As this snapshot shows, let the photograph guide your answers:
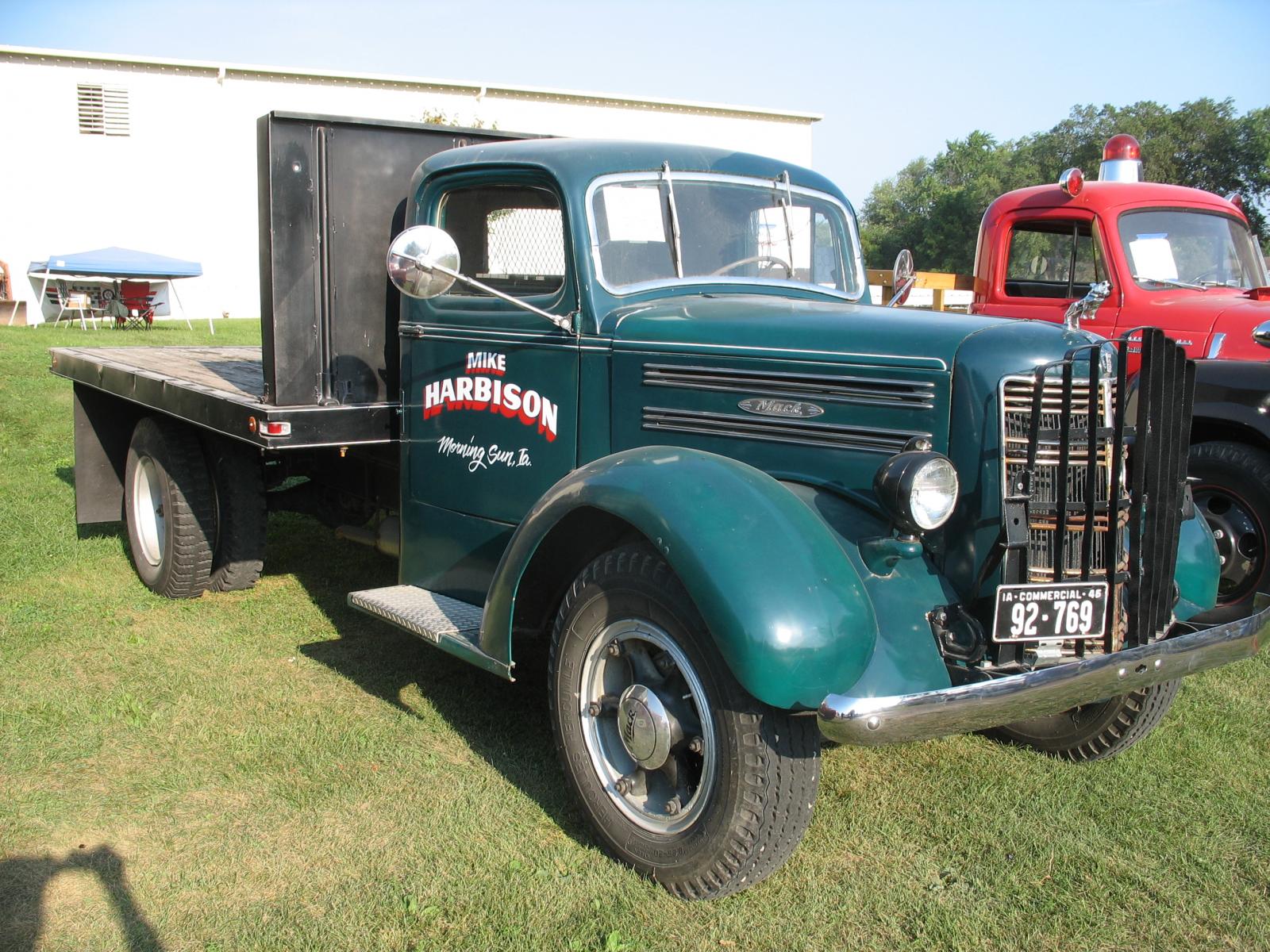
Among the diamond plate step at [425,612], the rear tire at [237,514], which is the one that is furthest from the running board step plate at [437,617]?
the rear tire at [237,514]

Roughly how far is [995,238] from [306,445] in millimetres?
4643

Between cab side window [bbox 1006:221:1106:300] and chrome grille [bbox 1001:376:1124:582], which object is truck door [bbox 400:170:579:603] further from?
cab side window [bbox 1006:221:1106:300]

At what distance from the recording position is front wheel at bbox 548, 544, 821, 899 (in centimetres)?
268

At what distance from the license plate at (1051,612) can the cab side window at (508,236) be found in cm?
180

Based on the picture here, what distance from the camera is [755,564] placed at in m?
2.62

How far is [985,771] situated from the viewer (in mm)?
3674

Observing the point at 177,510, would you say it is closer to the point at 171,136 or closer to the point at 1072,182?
the point at 1072,182

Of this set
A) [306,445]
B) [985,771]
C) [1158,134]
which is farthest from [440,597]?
[1158,134]

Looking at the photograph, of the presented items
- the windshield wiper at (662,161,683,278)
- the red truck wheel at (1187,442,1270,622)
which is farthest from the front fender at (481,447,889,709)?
the red truck wheel at (1187,442,1270,622)

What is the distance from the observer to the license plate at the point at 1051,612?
2.71 m

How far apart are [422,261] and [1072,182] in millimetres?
4614

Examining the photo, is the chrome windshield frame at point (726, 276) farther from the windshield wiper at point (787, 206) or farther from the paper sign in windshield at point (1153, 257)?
the paper sign in windshield at point (1153, 257)

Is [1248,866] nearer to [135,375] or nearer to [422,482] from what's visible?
[422,482]

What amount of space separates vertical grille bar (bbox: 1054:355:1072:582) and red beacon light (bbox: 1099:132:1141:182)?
515cm
